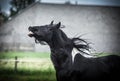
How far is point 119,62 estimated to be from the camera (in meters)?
3.24

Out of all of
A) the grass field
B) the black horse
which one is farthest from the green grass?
the black horse

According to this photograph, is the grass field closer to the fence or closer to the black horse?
the fence

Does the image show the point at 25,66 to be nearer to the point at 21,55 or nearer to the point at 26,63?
the point at 26,63

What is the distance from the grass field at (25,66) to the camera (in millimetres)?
4113

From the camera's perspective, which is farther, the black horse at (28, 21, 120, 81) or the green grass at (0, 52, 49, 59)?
the green grass at (0, 52, 49, 59)

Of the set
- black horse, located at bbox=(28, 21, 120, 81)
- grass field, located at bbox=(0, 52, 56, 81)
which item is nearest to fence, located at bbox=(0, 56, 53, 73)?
grass field, located at bbox=(0, 52, 56, 81)

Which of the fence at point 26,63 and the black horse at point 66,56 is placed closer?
the black horse at point 66,56

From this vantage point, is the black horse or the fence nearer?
the black horse

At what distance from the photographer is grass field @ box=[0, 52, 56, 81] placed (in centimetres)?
411

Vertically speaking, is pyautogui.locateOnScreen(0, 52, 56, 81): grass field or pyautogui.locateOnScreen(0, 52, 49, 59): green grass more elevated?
pyautogui.locateOnScreen(0, 52, 49, 59): green grass

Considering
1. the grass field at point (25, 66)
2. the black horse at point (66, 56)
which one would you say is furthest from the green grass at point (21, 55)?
the black horse at point (66, 56)

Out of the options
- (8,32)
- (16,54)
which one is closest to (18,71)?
(16,54)

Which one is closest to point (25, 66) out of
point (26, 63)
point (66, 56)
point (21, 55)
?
point (26, 63)

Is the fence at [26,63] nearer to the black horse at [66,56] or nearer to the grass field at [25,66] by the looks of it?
the grass field at [25,66]
